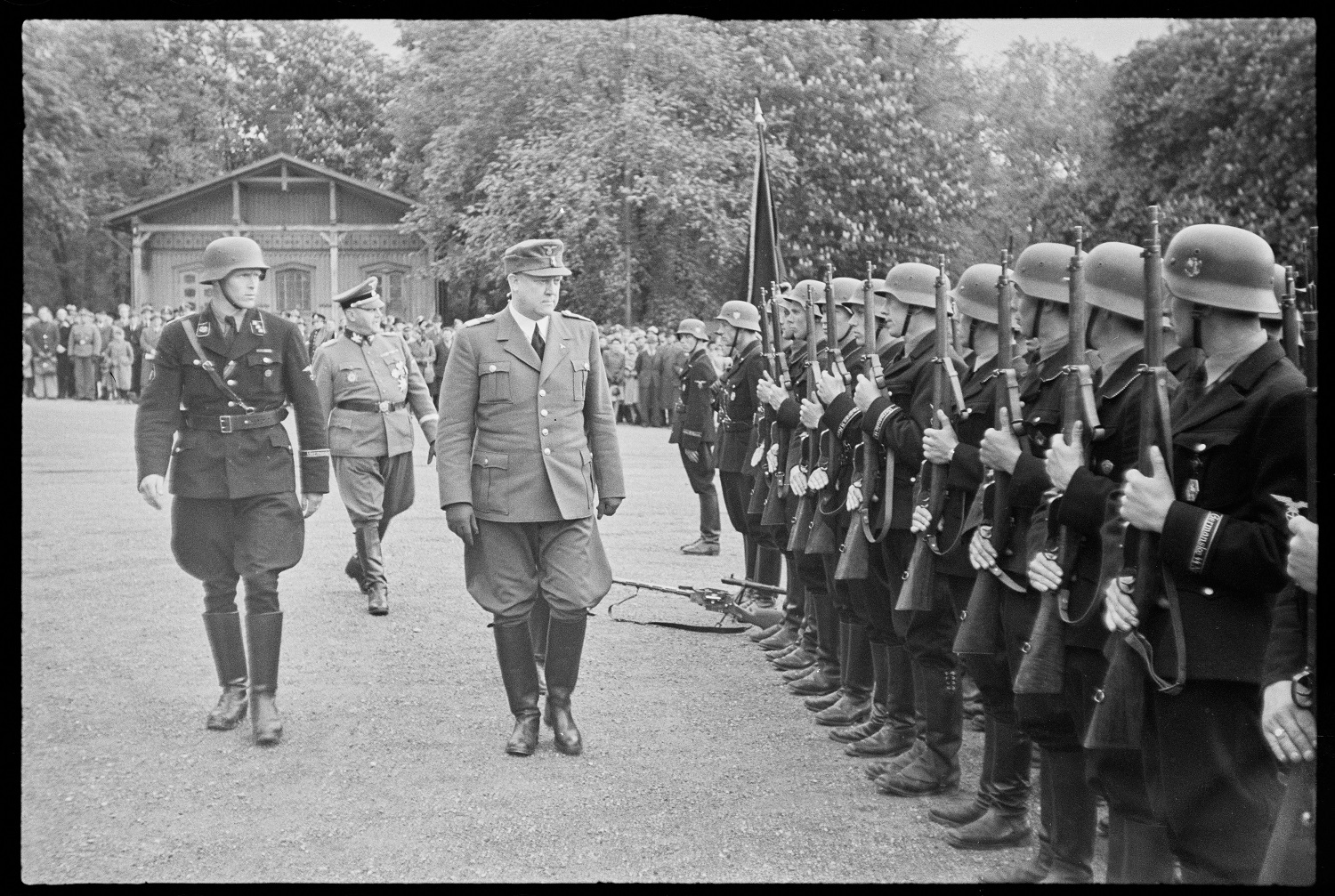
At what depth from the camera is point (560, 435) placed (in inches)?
225

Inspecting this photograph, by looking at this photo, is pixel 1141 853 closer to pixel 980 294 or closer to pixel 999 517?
pixel 999 517

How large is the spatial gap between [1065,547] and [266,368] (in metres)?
3.62

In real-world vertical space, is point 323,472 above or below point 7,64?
below

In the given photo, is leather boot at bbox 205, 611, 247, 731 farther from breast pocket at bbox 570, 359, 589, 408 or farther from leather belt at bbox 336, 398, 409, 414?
leather belt at bbox 336, 398, 409, 414

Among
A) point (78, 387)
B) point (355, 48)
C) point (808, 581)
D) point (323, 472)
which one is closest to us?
point (355, 48)

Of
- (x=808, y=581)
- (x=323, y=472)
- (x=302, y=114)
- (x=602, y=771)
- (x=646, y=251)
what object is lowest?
(x=602, y=771)

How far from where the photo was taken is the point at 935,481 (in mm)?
4652

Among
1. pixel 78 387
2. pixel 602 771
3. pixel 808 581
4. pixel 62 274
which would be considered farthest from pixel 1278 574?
pixel 78 387

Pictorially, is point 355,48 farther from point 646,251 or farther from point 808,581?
point 808,581

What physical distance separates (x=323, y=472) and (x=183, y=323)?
90 cm

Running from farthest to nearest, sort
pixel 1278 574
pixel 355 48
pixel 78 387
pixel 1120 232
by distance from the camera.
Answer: pixel 78 387
pixel 1120 232
pixel 355 48
pixel 1278 574

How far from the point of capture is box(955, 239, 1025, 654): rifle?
13.3 feet

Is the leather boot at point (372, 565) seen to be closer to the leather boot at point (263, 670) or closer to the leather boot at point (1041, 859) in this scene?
the leather boot at point (263, 670)

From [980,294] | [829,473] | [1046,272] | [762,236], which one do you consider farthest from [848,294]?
[1046,272]
